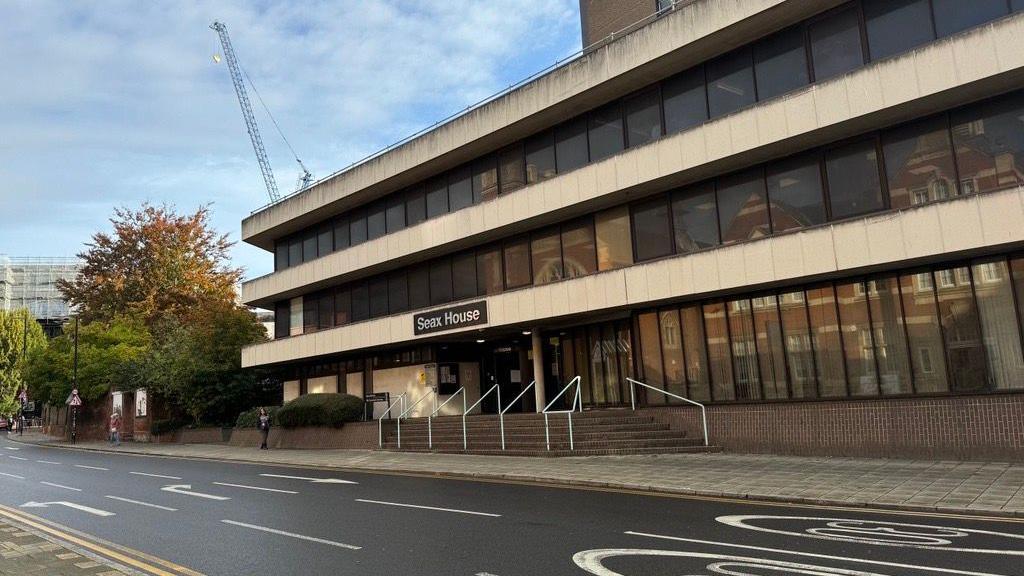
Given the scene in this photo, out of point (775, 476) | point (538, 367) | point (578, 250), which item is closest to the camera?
point (775, 476)

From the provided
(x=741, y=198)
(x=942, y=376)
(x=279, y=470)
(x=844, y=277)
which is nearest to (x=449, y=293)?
(x=279, y=470)

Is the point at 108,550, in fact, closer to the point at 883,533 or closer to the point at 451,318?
the point at 883,533

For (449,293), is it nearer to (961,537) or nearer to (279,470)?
(279,470)

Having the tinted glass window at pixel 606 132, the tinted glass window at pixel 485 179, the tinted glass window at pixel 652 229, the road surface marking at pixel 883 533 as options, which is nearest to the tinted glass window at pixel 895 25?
the tinted glass window at pixel 652 229

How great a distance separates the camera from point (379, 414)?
93.8 ft

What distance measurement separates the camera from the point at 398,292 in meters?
28.1

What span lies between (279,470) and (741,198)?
47.3ft

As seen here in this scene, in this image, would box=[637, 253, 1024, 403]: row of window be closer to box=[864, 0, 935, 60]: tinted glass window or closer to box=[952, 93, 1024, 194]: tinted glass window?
box=[952, 93, 1024, 194]: tinted glass window

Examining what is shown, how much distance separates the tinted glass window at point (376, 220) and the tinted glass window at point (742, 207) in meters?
14.7

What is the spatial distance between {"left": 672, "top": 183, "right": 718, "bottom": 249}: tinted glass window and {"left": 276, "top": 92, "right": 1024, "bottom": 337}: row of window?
0.03m

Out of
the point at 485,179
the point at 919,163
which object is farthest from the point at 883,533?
the point at 485,179

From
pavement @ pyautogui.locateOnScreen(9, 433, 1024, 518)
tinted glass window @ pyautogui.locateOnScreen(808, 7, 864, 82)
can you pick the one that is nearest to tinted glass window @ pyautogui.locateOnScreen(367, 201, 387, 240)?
pavement @ pyautogui.locateOnScreen(9, 433, 1024, 518)

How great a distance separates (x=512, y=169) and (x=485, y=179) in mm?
1343

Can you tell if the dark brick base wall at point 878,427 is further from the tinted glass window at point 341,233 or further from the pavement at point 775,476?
the tinted glass window at point 341,233
